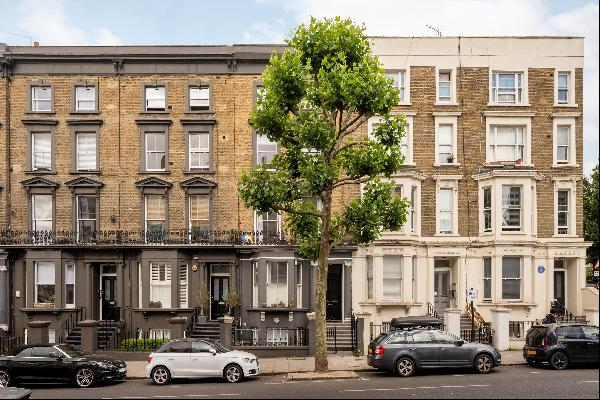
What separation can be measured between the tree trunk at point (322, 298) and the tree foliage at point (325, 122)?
0.47 meters

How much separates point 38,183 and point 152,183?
538 cm

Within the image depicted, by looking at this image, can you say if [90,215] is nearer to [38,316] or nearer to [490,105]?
[38,316]

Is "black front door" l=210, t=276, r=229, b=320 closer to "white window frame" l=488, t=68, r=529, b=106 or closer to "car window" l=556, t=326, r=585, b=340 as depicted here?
"white window frame" l=488, t=68, r=529, b=106

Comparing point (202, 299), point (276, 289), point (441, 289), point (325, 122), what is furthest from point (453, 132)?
point (202, 299)

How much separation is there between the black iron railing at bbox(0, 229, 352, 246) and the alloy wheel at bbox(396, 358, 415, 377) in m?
11.0

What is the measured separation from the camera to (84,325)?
2689 cm

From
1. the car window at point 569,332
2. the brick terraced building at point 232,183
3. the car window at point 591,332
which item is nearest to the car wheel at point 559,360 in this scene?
the car window at point 569,332

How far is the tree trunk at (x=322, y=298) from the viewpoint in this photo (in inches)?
858

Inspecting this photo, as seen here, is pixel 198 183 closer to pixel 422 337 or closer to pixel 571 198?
pixel 422 337

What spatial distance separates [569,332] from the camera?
2189cm

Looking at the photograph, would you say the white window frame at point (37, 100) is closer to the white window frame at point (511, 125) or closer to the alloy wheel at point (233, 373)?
the alloy wheel at point (233, 373)

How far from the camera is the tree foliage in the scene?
21.7 metres

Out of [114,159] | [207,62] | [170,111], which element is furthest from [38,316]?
[207,62]

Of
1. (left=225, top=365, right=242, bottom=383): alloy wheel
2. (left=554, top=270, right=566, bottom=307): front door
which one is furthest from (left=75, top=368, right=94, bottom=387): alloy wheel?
(left=554, top=270, right=566, bottom=307): front door
